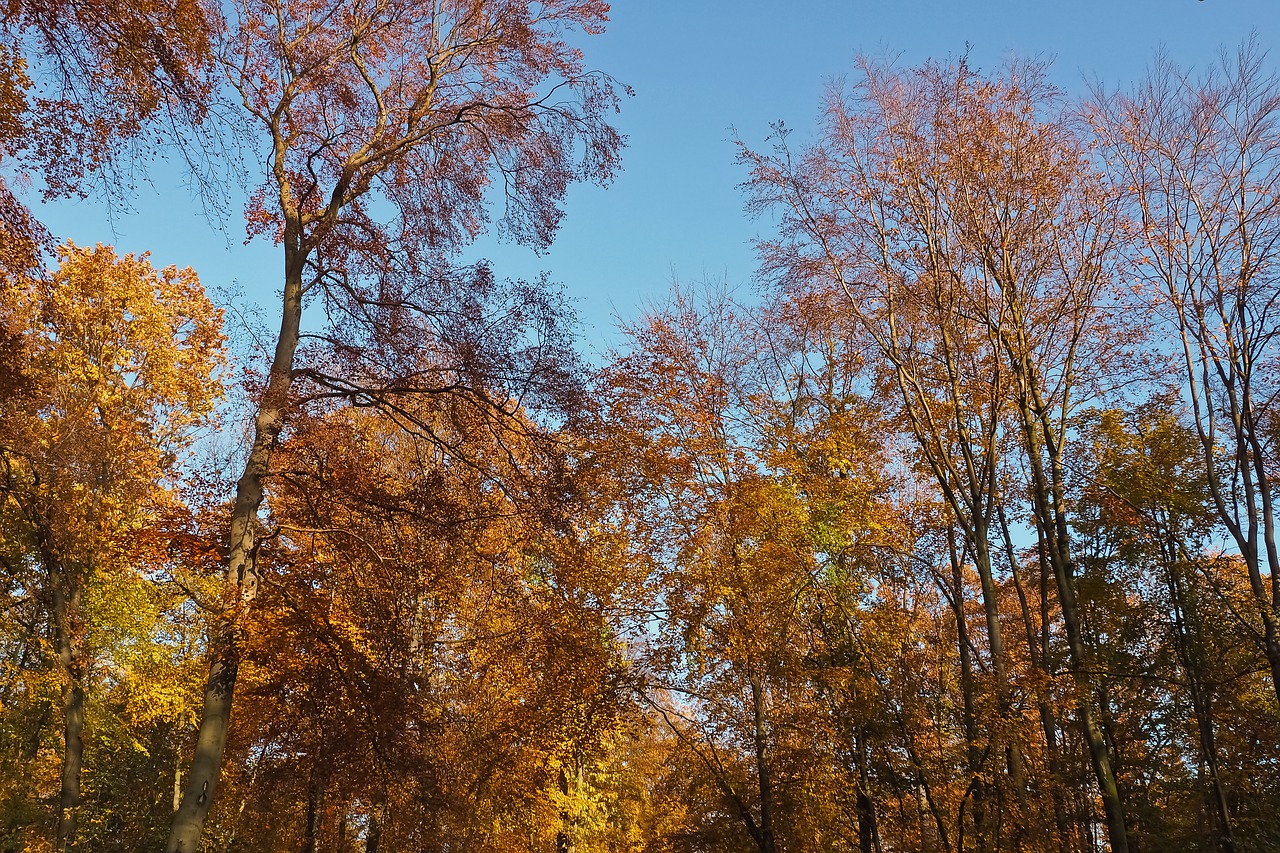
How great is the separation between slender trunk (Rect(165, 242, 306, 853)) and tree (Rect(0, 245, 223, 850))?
6442 millimetres

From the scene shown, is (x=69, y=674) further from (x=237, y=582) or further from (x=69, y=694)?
(x=237, y=582)

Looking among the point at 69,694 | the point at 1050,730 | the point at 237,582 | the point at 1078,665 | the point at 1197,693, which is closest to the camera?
the point at 237,582

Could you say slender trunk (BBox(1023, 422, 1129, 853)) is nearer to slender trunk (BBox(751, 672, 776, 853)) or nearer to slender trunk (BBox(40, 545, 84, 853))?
slender trunk (BBox(751, 672, 776, 853))

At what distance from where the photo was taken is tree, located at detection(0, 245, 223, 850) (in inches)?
522

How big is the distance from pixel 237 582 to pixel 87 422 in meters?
9.78

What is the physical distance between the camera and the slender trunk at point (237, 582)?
6.39 meters

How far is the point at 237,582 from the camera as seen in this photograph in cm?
715

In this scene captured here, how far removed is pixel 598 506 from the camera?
1291 cm

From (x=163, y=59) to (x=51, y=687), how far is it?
11.7m

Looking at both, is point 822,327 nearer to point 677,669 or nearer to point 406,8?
point 677,669

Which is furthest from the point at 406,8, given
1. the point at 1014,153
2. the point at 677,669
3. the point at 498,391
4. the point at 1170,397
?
the point at 1170,397

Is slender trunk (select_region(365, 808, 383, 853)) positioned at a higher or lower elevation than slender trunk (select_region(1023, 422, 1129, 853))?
lower

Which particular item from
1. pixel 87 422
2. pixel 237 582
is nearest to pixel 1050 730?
pixel 237 582

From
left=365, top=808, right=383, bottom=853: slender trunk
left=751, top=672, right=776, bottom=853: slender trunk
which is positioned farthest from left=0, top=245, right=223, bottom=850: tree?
left=751, top=672, right=776, bottom=853: slender trunk
